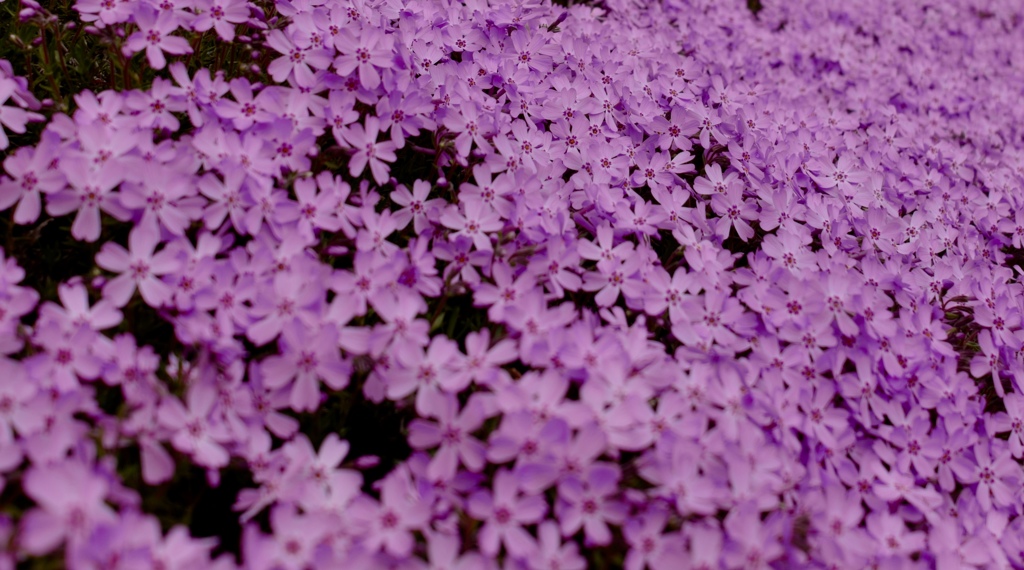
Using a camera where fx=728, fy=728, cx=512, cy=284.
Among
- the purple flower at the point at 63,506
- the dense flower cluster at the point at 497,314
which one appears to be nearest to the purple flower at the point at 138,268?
the dense flower cluster at the point at 497,314

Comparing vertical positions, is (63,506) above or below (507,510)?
above

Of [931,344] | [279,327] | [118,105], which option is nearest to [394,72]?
[118,105]

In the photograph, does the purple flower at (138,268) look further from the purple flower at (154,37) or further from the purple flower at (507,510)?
the purple flower at (507,510)

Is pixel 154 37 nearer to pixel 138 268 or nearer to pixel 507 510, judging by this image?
pixel 138 268

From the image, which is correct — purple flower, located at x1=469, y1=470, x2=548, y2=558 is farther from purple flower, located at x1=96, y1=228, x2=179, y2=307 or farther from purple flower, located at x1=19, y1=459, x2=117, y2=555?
purple flower, located at x1=96, y1=228, x2=179, y2=307

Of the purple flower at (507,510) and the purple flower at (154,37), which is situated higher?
the purple flower at (154,37)

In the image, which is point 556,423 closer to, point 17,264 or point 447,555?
point 447,555

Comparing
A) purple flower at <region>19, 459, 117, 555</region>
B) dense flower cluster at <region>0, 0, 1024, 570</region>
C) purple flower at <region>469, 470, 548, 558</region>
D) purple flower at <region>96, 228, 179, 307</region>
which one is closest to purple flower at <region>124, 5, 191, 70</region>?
dense flower cluster at <region>0, 0, 1024, 570</region>

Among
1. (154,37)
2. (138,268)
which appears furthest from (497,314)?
(154,37)
